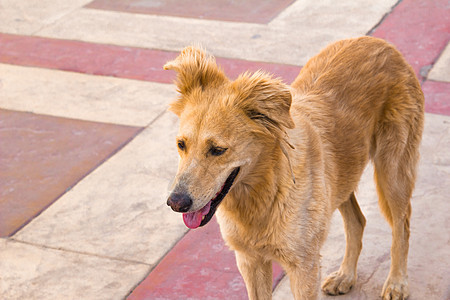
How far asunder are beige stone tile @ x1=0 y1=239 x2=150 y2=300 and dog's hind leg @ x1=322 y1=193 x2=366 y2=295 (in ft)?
4.60

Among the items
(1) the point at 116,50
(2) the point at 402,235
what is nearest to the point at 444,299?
(2) the point at 402,235

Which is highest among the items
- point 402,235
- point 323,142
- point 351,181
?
point 323,142

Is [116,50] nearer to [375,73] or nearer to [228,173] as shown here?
[375,73]

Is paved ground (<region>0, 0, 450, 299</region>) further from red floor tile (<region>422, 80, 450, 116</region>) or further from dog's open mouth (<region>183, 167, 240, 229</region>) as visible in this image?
dog's open mouth (<region>183, 167, 240, 229</region>)

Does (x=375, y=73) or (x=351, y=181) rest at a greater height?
(x=375, y=73)

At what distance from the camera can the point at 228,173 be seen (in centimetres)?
371

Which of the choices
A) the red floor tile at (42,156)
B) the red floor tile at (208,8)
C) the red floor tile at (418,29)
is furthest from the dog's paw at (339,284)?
the red floor tile at (208,8)

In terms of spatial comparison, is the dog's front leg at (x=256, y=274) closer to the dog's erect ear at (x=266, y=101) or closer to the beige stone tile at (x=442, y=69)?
the dog's erect ear at (x=266, y=101)

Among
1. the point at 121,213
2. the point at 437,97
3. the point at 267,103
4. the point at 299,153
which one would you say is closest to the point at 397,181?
the point at 299,153

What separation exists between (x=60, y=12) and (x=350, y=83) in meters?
7.22

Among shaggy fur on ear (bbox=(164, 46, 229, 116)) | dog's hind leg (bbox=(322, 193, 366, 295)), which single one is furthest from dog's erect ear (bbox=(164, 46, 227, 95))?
dog's hind leg (bbox=(322, 193, 366, 295))

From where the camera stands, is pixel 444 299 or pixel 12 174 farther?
pixel 12 174

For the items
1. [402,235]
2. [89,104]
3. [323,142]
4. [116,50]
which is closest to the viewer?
[323,142]

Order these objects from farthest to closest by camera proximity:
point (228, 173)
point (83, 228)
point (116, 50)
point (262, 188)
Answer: point (116, 50)
point (83, 228)
point (262, 188)
point (228, 173)
